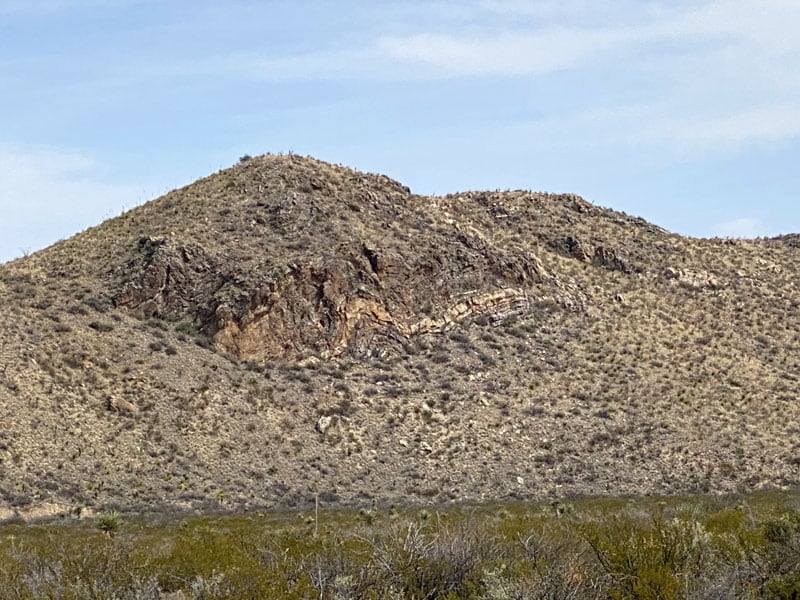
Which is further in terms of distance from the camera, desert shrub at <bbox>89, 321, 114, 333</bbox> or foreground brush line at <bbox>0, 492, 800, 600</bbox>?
desert shrub at <bbox>89, 321, 114, 333</bbox>

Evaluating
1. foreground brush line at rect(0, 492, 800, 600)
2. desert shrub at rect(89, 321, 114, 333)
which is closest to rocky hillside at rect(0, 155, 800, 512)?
desert shrub at rect(89, 321, 114, 333)

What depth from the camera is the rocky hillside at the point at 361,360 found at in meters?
44.4

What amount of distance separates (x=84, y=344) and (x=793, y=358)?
4108 centimetres

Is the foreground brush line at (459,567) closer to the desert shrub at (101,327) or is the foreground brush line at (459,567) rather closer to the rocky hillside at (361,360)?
the rocky hillside at (361,360)

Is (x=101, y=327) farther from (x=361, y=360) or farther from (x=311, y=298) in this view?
(x=361, y=360)

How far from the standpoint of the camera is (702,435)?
164 ft

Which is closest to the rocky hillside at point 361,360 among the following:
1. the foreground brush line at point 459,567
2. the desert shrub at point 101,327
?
the desert shrub at point 101,327

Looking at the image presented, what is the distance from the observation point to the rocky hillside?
44375mm

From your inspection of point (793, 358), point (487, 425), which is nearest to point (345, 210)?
point (487, 425)

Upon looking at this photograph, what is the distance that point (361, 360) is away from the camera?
53.6m

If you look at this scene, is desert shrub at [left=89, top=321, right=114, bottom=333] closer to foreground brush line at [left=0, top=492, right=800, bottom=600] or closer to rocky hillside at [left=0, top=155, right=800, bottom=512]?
rocky hillside at [left=0, top=155, right=800, bottom=512]

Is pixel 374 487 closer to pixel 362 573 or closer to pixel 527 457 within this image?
pixel 527 457

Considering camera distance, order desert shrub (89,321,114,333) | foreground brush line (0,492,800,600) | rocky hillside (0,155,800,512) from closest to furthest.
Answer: foreground brush line (0,492,800,600), rocky hillside (0,155,800,512), desert shrub (89,321,114,333)

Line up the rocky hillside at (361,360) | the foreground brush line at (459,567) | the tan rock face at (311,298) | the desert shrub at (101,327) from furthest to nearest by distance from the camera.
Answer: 1. the tan rock face at (311,298)
2. the desert shrub at (101,327)
3. the rocky hillside at (361,360)
4. the foreground brush line at (459,567)
